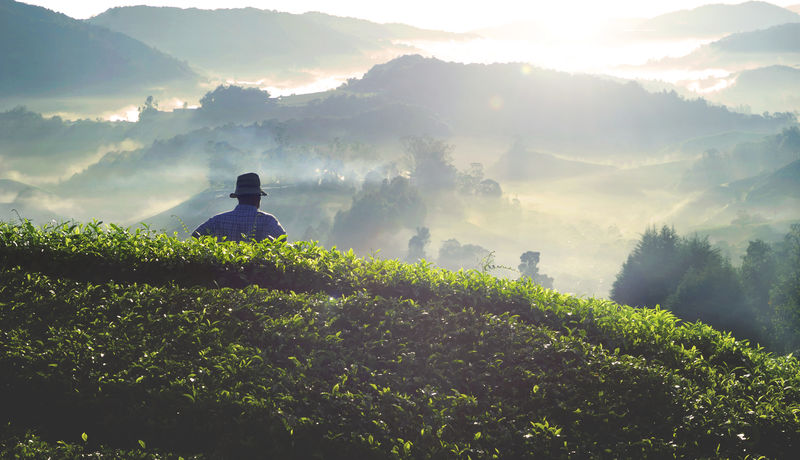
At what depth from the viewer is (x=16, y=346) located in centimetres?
641

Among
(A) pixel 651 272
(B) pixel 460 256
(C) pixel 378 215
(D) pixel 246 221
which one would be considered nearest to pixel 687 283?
(A) pixel 651 272

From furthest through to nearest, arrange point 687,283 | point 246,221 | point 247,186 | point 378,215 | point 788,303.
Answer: point 378,215 < point 687,283 < point 788,303 < point 246,221 < point 247,186

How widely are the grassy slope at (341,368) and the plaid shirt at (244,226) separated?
1.34 m

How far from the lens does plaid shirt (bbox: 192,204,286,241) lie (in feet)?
31.8

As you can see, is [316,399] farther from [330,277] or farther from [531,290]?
[531,290]

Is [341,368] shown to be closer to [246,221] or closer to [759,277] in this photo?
[246,221]

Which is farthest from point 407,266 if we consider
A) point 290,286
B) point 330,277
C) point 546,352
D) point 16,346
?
point 16,346

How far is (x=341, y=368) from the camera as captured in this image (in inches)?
244

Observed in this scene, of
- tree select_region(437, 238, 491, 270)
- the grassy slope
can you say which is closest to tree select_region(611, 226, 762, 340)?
the grassy slope

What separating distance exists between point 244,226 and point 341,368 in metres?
4.37

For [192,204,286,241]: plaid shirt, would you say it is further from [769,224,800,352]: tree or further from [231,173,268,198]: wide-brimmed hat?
[769,224,800,352]: tree

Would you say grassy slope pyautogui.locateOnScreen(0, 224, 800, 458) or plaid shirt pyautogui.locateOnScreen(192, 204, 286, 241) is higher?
plaid shirt pyautogui.locateOnScreen(192, 204, 286, 241)

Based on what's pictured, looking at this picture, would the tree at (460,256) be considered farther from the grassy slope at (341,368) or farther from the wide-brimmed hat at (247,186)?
the grassy slope at (341,368)

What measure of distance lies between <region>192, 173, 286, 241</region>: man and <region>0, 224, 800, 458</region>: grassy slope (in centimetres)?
135
